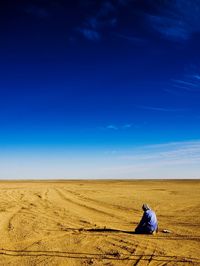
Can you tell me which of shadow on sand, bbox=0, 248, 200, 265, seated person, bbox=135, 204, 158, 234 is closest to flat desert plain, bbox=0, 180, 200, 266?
shadow on sand, bbox=0, 248, 200, 265

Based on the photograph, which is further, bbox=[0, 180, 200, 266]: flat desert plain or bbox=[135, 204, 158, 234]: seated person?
Result: bbox=[135, 204, 158, 234]: seated person

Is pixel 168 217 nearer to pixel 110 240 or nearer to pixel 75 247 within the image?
pixel 110 240

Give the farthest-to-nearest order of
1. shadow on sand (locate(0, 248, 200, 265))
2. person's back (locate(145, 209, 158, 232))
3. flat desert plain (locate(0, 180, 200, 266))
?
person's back (locate(145, 209, 158, 232)), flat desert plain (locate(0, 180, 200, 266)), shadow on sand (locate(0, 248, 200, 265))

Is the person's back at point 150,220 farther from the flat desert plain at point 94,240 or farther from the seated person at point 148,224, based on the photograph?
the flat desert plain at point 94,240

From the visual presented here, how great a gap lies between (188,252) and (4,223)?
32.1 feet

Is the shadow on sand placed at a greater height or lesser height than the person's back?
lesser

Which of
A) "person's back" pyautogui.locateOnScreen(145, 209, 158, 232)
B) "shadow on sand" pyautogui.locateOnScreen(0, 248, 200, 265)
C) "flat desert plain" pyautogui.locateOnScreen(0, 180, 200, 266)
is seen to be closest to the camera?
"shadow on sand" pyautogui.locateOnScreen(0, 248, 200, 265)

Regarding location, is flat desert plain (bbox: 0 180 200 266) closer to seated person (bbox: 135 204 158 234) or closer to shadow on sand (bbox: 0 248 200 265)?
shadow on sand (bbox: 0 248 200 265)

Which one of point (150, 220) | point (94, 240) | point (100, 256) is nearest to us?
point (100, 256)

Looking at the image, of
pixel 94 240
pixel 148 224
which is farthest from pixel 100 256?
pixel 148 224

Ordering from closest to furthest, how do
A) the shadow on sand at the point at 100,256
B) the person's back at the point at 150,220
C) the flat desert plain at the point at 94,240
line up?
the shadow on sand at the point at 100,256
the flat desert plain at the point at 94,240
the person's back at the point at 150,220

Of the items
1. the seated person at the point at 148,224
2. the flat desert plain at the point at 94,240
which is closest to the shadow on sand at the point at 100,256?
the flat desert plain at the point at 94,240

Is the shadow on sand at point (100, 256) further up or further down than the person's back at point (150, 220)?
further down

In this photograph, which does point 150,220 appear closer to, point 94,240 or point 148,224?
point 148,224
